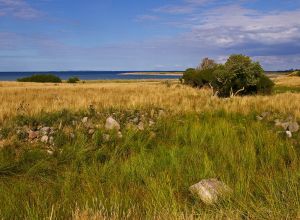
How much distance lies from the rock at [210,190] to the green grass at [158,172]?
0.34 ft

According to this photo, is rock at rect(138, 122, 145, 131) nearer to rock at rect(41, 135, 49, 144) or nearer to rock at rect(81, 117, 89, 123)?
rock at rect(81, 117, 89, 123)

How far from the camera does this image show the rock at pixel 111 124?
1153 centimetres

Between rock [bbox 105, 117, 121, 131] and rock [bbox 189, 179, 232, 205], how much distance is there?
18.9 ft

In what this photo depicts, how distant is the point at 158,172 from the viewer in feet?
23.2

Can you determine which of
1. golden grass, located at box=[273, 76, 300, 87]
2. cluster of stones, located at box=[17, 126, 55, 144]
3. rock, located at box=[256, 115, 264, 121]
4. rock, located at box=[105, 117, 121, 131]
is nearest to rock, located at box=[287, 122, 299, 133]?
rock, located at box=[256, 115, 264, 121]

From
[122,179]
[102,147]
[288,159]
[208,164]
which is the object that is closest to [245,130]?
[288,159]

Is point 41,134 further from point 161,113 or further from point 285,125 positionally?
point 285,125

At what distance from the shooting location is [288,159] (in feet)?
27.7

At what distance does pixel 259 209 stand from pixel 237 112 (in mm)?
9996

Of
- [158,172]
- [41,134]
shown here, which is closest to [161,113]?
[41,134]


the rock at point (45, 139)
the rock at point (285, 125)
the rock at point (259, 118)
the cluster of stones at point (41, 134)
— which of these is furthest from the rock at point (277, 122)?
Result: the rock at point (45, 139)

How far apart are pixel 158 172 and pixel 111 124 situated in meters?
4.92

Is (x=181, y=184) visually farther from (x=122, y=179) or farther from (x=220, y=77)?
(x=220, y=77)

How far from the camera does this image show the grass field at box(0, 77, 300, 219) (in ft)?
16.3
